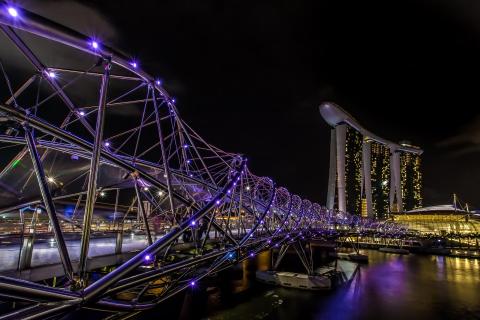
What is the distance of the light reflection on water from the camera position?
96.5 ft

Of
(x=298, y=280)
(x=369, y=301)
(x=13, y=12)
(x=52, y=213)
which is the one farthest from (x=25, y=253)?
(x=298, y=280)

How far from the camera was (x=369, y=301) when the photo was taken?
34781mm

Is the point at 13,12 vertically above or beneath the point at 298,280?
above

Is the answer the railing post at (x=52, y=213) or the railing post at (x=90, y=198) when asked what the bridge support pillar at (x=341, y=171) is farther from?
the railing post at (x=52, y=213)

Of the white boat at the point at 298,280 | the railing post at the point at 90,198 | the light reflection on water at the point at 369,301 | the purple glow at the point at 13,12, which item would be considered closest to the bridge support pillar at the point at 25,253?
the railing post at the point at 90,198

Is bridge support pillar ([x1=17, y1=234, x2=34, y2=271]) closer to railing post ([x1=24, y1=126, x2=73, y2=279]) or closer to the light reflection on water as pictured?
railing post ([x1=24, y1=126, x2=73, y2=279])

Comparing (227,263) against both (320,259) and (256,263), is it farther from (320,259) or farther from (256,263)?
(320,259)

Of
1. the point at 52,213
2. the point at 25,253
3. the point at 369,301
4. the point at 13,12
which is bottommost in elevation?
the point at 369,301

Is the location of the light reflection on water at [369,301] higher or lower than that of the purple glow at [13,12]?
lower

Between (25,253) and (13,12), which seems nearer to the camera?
(13,12)

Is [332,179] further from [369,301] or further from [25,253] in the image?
[25,253]

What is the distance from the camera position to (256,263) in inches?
2232

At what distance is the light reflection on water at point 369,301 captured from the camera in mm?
29406

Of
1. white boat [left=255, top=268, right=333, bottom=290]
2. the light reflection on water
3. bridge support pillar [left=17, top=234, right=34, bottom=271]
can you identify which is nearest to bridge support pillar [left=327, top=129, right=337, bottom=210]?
the light reflection on water
